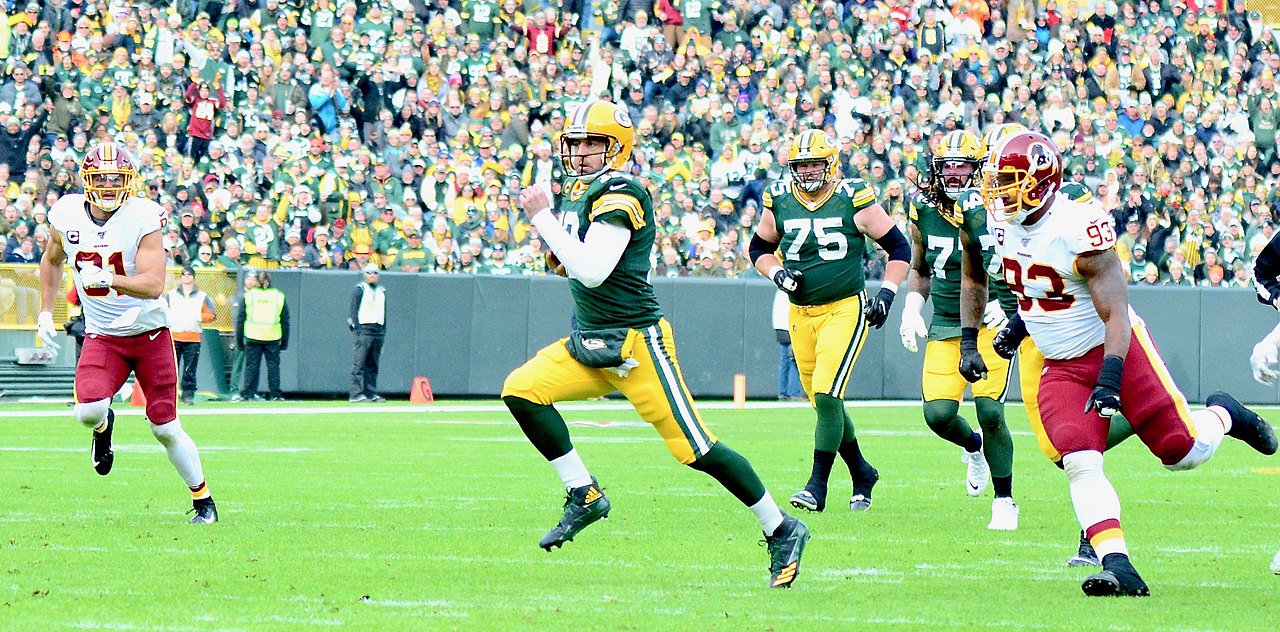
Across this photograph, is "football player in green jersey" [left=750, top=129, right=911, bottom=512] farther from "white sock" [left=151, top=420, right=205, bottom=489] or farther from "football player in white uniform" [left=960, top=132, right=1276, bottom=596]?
"white sock" [left=151, top=420, right=205, bottom=489]

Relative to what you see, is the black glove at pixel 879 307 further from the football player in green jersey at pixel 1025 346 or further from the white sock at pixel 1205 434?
the white sock at pixel 1205 434

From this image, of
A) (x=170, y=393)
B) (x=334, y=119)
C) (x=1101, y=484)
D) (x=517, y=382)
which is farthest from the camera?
(x=334, y=119)

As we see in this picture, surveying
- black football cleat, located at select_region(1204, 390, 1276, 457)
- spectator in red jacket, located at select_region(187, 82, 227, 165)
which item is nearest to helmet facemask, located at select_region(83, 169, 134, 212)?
black football cleat, located at select_region(1204, 390, 1276, 457)

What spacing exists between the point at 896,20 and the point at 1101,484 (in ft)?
60.9

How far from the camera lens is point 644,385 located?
6324 mm

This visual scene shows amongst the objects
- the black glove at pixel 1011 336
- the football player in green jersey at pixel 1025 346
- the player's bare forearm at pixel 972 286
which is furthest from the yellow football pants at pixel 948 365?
the black glove at pixel 1011 336

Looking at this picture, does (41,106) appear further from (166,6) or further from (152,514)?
(152,514)

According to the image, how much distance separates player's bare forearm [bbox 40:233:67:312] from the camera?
8336 millimetres

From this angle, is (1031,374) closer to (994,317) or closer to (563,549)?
(563,549)

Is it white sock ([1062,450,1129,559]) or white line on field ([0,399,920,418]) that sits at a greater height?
white sock ([1062,450,1129,559])

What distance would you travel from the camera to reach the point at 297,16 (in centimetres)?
2158

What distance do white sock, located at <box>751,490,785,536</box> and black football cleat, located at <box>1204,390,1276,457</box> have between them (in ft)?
5.45

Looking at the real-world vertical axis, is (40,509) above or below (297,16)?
below

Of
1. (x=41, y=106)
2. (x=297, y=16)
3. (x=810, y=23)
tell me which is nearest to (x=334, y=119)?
(x=297, y=16)
